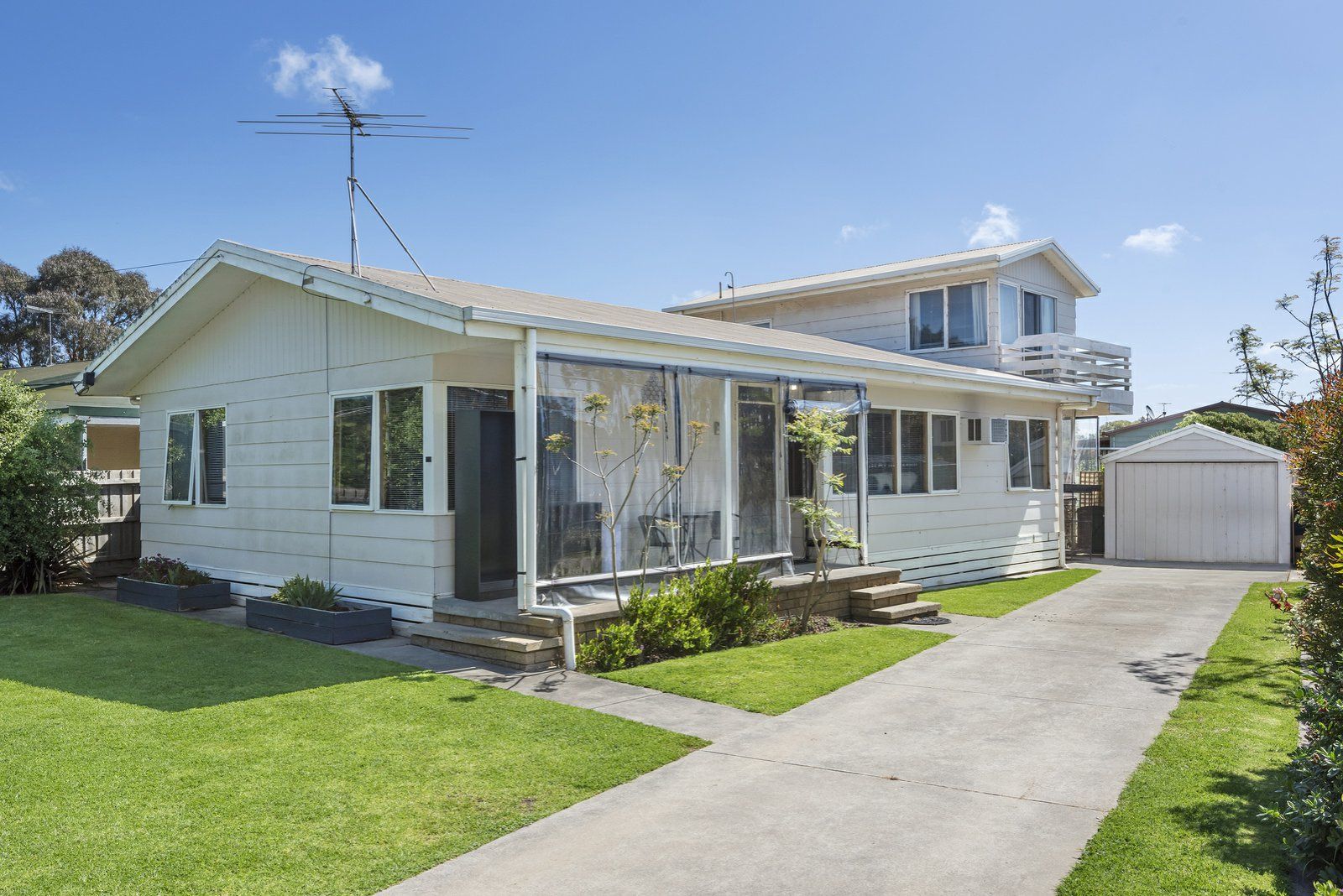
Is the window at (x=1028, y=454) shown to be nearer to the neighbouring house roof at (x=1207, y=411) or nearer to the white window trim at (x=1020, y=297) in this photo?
the white window trim at (x=1020, y=297)

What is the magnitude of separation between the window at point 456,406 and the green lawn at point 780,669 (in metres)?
2.57

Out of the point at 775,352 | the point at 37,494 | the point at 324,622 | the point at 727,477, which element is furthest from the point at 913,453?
the point at 37,494

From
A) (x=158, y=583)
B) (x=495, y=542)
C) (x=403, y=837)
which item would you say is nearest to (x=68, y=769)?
(x=403, y=837)

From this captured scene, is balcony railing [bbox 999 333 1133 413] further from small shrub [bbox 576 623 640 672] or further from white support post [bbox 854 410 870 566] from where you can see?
small shrub [bbox 576 623 640 672]

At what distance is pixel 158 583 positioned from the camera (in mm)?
Answer: 10781

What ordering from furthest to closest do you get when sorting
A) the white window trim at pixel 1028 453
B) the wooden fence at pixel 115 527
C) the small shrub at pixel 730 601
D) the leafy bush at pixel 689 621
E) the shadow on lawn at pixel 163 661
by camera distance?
the white window trim at pixel 1028 453 < the wooden fence at pixel 115 527 < the small shrub at pixel 730 601 < the leafy bush at pixel 689 621 < the shadow on lawn at pixel 163 661

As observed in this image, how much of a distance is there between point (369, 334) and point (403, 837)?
245 inches

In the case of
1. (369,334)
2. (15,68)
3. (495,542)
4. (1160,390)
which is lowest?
(495,542)

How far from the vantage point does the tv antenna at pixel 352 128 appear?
9.40m

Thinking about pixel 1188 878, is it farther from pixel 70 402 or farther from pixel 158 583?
pixel 70 402

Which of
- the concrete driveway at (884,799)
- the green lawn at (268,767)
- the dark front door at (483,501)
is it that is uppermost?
the dark front door at (483,501)

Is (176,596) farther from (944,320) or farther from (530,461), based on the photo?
(944,320)

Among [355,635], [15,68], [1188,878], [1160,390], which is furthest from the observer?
[1160,390]

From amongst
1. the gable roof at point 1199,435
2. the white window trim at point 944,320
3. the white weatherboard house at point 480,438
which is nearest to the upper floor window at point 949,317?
the white window trim at point 944,320
